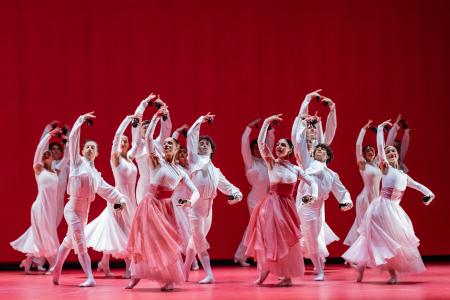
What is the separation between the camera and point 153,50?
11.7 meters

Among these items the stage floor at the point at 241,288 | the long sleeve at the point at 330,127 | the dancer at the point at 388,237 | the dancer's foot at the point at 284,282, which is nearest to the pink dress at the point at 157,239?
the stage floor at the point at 241,288

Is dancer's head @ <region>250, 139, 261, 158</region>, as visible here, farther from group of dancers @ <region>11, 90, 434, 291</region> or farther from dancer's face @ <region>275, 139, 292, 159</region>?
dancer's face @ <region>275, 139, 292, 159</region>

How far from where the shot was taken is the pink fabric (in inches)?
297

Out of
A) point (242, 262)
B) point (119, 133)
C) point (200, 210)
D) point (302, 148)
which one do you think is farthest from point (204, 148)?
point (242, 262)

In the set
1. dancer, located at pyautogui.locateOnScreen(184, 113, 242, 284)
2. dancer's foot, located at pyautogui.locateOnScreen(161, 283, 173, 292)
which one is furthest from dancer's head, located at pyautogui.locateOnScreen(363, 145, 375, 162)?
dancer's foot, located at pyautogui.locateOnScreen(161, 283, 173, 292)

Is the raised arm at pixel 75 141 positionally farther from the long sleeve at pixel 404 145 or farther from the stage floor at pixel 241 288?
the long sleeve at pixel 404 145

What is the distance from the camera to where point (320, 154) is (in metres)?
9.34

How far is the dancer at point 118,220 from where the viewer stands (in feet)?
30.0

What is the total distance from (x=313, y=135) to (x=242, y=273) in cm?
183

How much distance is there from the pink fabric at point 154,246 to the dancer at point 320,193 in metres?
1.65

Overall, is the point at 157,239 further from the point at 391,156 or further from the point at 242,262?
the point at 242,262

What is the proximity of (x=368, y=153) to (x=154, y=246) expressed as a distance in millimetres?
3713

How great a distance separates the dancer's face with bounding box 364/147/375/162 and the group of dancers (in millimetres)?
153

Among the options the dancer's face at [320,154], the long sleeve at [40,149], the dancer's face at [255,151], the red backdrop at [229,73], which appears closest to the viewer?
the dancer's face at [320,154]
